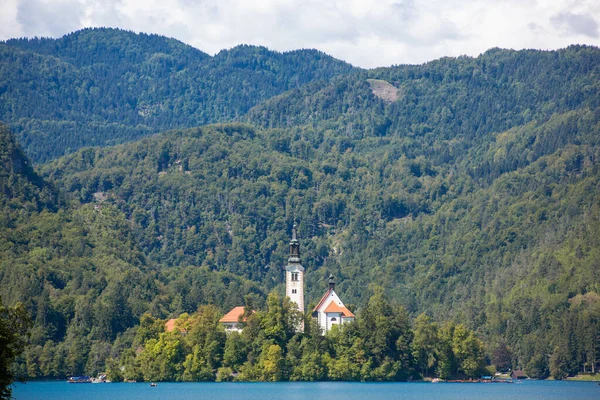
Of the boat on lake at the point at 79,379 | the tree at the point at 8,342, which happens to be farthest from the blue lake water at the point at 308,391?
the tree at the point at 8,342

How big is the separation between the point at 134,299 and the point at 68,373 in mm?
22605

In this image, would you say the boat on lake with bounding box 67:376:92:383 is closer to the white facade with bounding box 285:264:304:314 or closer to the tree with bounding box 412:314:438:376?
the white facade with bounding box 285:264:304:314

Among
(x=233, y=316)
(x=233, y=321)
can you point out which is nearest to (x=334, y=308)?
(x=233, y=316)

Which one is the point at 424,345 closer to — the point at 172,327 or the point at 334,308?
the point at 334,308

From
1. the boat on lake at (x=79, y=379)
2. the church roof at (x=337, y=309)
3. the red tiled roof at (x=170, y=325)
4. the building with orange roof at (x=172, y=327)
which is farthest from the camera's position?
the church roof at (x=337, y=309)

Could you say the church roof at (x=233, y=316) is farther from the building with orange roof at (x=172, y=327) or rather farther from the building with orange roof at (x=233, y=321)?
the building with orange roof at (x=172, y=327)

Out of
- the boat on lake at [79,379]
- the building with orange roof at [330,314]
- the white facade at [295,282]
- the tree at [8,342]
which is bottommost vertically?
the tree at [8,342]

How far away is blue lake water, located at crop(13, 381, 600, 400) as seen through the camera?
425 feet

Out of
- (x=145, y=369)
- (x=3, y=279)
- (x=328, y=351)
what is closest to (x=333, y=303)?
(x=328, y=351)

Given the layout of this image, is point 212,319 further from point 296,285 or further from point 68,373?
point 68,373

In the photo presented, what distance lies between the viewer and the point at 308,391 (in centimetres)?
13650

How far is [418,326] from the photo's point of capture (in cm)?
16500

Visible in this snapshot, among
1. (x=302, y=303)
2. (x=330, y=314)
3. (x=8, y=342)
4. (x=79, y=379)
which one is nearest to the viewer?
(x=8, y=342)

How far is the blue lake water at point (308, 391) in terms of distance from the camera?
12962 cm
